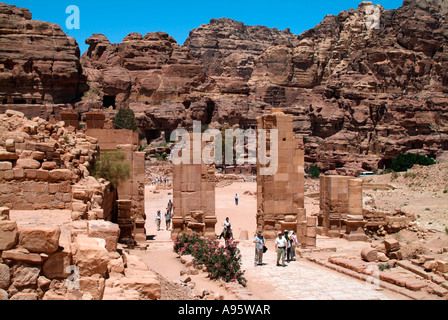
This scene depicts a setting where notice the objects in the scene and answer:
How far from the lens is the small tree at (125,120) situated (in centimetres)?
5906

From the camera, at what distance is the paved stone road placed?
34.8 ft

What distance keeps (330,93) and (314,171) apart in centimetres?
3126

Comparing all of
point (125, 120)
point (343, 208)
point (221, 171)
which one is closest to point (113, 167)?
point (343, 208)

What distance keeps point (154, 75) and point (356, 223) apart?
58.7 metres

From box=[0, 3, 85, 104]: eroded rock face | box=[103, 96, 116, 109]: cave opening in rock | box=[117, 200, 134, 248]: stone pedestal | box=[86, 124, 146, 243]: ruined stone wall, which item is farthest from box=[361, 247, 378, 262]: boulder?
box=[103, 96, 116, 109]: cave opening in rock

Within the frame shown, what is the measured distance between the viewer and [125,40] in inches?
3130

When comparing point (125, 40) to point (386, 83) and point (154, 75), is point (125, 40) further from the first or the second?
point (386, 83)

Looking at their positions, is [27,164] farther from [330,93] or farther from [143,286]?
[330,93]

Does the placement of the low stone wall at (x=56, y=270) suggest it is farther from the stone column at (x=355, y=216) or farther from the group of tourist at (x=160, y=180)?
the group of tourist at (x=160, y=180)

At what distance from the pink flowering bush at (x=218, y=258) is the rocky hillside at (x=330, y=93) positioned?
49.2 m

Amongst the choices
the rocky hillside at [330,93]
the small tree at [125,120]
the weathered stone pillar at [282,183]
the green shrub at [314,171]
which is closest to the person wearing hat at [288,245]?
the weathered stone pillar at [282,183]

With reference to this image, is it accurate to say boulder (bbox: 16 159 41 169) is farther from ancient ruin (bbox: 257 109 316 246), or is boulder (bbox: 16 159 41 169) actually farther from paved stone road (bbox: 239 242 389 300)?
ancient ruin (bbox: 257 109 316 246)

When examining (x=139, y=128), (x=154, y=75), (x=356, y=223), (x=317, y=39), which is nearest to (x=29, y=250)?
(x=356, y=223)

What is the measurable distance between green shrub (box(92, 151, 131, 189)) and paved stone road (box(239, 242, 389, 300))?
4.88m
